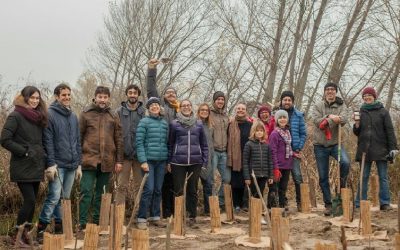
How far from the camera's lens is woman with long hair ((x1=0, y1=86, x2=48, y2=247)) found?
4691 mm

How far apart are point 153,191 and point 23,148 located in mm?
1802

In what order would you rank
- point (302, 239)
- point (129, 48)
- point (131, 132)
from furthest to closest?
point (129, 48), point (131, 132), point (302, 239)

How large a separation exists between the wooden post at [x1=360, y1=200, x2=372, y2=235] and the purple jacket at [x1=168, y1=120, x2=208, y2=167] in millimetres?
2046

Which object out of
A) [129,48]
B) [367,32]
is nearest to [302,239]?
[367,32]

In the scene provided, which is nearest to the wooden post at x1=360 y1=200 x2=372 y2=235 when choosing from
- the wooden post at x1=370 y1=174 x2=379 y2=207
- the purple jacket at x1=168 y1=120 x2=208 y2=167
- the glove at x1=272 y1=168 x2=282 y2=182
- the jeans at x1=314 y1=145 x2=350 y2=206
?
the jeans at x1=314 y1=145 x2=350 y2=206

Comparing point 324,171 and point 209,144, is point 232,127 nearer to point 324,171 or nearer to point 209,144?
point 209,144

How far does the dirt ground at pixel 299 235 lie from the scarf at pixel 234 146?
77 centimetres

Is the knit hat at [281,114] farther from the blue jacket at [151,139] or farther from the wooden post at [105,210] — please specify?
the wooden post at [105,210]

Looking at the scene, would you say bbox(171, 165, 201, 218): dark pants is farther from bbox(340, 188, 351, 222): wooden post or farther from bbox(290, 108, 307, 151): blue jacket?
bbox(340, 188, 351, 222): wooden post

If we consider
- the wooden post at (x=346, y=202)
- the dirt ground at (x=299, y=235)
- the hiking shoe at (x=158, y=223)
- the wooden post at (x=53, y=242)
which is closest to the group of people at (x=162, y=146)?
the hiking shoe at (x=158, y=223)

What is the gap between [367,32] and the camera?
12.8m

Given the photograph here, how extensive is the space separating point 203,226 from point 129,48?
15.1 m

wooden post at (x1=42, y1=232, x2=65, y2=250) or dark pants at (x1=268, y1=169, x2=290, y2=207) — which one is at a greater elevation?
dark pants at (x1=268, y1=169, x2=290, y2=207)

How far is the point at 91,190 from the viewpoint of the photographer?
18.6ft
